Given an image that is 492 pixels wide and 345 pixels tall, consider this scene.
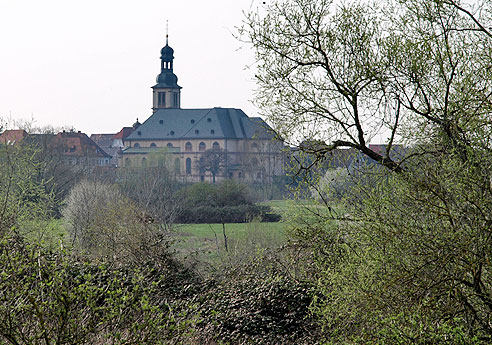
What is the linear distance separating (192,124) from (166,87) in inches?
345

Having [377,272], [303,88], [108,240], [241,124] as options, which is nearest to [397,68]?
[303,88]

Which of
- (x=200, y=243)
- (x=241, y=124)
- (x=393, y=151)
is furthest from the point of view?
(x=241, y=124)

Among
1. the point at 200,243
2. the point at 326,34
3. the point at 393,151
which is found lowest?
the point at 200,243

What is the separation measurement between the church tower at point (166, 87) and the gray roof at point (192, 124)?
4.44 meters

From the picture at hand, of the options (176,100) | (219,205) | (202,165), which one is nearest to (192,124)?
(176,100)

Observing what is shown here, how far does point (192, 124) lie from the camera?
305ft

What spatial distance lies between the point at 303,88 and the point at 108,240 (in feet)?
19.9

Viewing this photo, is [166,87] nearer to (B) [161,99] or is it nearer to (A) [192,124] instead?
(B) [161,99]

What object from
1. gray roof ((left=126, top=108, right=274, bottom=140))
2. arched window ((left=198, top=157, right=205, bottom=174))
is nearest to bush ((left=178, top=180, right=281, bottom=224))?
arched window ((left=198, top=157, right=205, bottom=174))

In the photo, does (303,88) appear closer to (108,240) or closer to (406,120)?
(406,120)

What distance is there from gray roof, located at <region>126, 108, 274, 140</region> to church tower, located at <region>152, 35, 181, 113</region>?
14.6 feet

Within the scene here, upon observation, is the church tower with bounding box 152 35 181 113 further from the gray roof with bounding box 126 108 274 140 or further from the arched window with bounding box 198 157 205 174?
the arched window with bounding box 198 157 205 174

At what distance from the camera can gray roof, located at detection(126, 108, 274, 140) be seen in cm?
9094

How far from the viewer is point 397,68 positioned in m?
7.42
